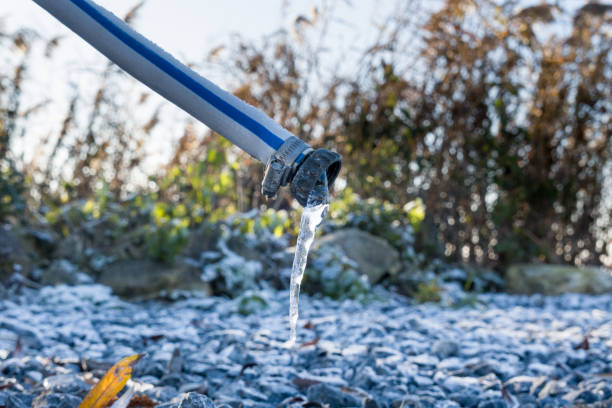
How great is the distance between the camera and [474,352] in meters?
2.10

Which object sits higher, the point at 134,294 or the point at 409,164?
the point at 409,164

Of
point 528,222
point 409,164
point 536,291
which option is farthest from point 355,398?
point 528,222

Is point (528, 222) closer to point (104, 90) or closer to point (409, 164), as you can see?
point (409, 164)

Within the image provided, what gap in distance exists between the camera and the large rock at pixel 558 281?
4703 millimetres

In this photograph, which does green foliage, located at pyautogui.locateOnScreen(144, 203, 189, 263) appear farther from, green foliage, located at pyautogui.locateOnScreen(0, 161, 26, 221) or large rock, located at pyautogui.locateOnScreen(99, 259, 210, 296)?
green foliage, located at pyautogui.locateOnScreen(0, 161, 26, 221)

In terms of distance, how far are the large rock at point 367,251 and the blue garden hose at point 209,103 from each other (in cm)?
317

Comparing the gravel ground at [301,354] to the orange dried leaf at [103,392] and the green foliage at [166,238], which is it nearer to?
the orange dried leaf at [103,392]

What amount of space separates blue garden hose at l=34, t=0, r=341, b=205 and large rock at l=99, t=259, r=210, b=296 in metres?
2.72

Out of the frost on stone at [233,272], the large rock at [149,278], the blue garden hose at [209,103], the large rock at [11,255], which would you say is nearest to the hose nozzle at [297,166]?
the blue garden hose at [209,103]

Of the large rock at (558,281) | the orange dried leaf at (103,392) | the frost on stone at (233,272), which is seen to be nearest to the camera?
the orange dried leaf at (103,392)

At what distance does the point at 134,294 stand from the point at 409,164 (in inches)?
113

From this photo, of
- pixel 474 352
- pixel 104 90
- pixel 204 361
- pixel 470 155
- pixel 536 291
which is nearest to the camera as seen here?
pixel 204 361

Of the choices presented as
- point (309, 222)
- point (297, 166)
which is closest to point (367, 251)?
point (309, 222)

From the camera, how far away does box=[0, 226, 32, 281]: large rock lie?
3.51 m
